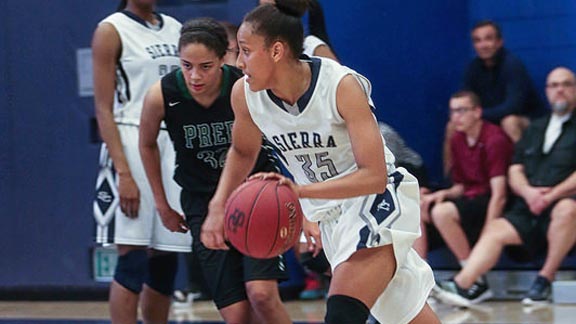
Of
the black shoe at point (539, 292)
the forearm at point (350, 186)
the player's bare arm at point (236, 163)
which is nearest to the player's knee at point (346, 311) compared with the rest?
the forearm at point (350, 186)

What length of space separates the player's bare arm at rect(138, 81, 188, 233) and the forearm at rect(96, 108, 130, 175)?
0.27 metres

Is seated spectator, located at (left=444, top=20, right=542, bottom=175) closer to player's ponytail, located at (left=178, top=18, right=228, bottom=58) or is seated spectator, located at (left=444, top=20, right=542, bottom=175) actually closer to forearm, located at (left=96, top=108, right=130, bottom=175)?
forearm, located at (left=96, top=108, right=130, bottom=175)

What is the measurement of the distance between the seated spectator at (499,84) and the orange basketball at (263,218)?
14.2 ft

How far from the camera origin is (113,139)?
207 inches

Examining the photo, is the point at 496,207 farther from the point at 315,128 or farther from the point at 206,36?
the point at 315,128

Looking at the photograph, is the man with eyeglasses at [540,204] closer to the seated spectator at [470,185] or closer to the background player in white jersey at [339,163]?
the seated spectator at [470,185]

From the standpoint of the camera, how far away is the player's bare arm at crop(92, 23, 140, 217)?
206 inches

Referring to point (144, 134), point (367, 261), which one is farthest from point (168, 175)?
point (367, 261)

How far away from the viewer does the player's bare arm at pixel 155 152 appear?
4.86 meters

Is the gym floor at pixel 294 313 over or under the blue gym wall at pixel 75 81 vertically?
under

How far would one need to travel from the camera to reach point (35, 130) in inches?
317

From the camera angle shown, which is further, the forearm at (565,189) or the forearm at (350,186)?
the forearm at (565,189)

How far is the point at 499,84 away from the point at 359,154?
4.41 metres

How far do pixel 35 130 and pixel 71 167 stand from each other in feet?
1.22
